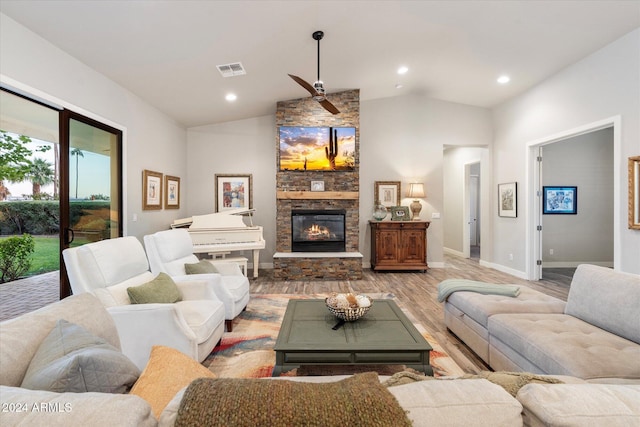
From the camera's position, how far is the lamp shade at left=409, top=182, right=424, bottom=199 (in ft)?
20.7

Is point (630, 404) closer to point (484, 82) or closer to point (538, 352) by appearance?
point (538, 352)

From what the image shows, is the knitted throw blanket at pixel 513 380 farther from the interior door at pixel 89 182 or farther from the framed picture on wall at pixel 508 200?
the framed picture on wall at pixel 508 200

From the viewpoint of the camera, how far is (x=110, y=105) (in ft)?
12.7

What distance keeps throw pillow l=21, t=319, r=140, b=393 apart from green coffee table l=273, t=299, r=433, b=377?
1.11 m

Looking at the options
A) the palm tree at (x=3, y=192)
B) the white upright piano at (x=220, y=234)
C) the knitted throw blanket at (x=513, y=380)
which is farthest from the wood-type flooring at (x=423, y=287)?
the palm tree at (x=3, y=192)

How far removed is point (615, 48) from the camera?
3865mm

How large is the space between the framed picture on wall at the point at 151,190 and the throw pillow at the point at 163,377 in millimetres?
4127

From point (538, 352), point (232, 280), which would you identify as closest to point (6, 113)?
point (232, 280)

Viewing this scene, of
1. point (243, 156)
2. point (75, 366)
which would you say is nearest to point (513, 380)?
point (75, 366)

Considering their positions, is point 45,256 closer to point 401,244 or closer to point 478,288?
point 478,288

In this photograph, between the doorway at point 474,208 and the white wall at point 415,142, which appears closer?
the white wall at point 415,142

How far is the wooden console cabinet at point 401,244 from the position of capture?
19.9 feet

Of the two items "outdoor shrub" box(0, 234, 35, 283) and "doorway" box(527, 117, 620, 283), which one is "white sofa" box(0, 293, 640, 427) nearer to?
"outdoor shrub" box(0, 234, 35, 283)

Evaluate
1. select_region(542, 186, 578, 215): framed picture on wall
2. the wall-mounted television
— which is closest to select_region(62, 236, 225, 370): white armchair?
the wall-mounted television
